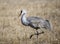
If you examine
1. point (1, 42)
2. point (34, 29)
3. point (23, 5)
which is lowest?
point (1, 42)

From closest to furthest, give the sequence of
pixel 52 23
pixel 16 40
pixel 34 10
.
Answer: pixel 16 40
pixel 52 23
pixel 34 10

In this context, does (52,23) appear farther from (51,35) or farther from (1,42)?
(1,42)

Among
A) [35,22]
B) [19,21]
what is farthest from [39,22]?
[19,21]

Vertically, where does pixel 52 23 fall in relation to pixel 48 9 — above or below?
below

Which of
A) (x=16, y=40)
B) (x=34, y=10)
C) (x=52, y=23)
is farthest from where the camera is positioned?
(x=34, y=10)

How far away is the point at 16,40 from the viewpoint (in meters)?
1.77

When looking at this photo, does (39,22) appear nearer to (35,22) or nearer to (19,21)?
(35,22)

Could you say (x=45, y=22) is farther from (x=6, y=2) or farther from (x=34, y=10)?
(x=6, y=2)

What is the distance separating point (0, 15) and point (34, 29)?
48 cm

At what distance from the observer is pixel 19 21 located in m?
1.93

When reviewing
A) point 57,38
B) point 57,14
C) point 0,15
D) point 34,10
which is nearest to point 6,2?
point 0,15

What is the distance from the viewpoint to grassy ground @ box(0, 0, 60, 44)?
1.78m

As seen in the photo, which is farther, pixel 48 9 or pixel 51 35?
pixel 48 9

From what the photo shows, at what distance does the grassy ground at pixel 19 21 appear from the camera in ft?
5.83
